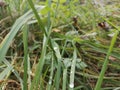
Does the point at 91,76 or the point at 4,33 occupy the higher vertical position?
the point at 4,33

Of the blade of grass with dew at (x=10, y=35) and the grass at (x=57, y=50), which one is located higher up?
the blade of grass with dew at (x=10, y=35)

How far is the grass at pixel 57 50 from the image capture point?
978 millimetres

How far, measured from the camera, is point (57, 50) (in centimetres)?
111

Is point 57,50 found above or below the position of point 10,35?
below

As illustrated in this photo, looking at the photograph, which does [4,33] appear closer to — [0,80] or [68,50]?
[68,50]

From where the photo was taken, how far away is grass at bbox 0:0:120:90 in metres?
0.98

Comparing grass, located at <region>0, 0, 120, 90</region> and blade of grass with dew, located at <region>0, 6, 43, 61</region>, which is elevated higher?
blade of grass with dew, located at <region>0, 6, 43, 61</region>

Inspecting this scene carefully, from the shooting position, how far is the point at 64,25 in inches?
55.2

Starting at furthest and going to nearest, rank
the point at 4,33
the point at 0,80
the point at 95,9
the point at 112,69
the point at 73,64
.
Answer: the point at 95,9 < the point at 4,33 < the point at 112,69 < the point at 73,64 < the point at 0,80

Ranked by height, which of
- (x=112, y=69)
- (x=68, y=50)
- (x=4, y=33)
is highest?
(x=4, y=33)

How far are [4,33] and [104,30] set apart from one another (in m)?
0.44

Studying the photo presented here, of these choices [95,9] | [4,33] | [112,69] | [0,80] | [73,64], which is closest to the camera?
[0,80]

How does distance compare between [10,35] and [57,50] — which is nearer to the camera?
[10,35]

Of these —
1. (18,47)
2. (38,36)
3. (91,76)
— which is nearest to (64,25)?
(38,36)
